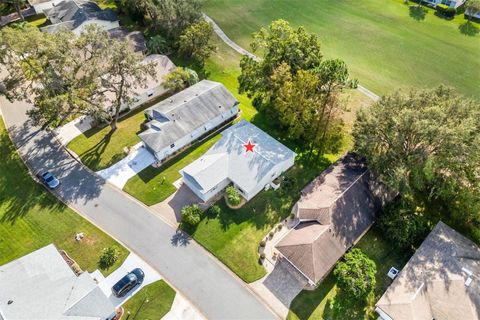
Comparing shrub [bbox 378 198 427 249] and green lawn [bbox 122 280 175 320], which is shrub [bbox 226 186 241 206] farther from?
shrub [bbox 378 198 427 249]

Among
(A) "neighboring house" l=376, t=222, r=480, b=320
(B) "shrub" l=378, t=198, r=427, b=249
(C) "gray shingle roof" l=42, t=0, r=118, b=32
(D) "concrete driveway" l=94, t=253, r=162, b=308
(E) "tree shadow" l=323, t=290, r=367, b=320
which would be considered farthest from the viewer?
(C) "gray shingle roof" l=42, t=0, r=118, b=32

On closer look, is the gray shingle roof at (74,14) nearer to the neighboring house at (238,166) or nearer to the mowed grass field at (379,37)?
the mowed grass field at (379,37)

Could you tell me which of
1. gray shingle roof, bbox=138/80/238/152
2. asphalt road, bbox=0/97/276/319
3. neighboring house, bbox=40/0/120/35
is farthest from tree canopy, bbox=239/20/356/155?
neighboring house, bbox=40/0/120/35

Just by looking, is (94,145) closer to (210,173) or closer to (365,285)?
(210,173)

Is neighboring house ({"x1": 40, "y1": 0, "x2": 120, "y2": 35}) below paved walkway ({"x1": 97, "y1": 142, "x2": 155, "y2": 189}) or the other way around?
the other way around

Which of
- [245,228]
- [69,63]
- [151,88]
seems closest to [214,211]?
[245,228]

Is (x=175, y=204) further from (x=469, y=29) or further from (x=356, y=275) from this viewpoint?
(x=469, y=29)
